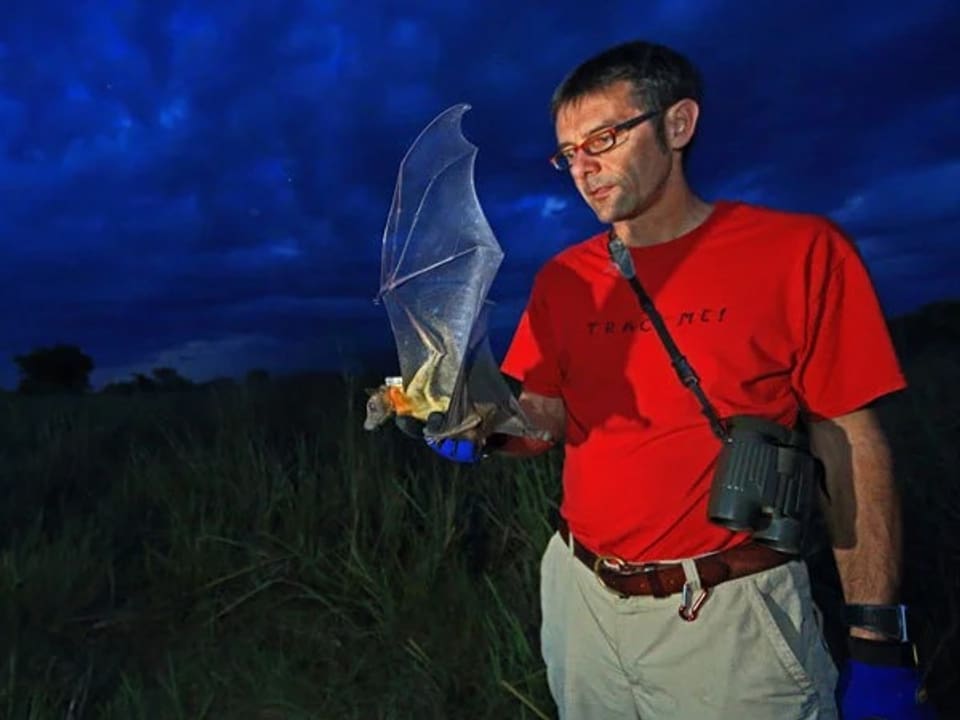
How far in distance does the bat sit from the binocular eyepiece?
1.17 feet

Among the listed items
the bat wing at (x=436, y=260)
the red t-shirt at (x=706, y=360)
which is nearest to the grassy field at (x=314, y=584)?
the red t-shirt at (x=706, y=360)

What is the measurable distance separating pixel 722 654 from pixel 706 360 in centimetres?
56

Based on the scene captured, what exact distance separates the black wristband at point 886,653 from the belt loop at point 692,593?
329 mm

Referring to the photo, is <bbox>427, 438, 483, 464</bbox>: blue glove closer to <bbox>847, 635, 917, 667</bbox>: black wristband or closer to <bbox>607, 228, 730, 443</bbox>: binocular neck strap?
<bbox>607, 228, 730, 443</bbox>: binocular neck strap

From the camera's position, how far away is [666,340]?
1.89 m

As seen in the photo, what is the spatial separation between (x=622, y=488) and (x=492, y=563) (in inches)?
93.5

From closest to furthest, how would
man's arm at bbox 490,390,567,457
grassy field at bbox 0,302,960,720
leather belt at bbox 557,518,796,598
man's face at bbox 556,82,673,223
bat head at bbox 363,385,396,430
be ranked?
1. bat head at bbox 363,385,396,430
2. leather belt at bbox 557,518,796,598
3. man's face at bbox 556,82,673,223
4. man's arm at bbox 490,390,567,457
5. grassy field at bbox 0,302,960,720

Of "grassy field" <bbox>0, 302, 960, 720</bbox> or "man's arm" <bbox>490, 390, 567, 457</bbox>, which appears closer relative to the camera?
"man's arm" <bbox>490, 390, 567, 457</bbox>

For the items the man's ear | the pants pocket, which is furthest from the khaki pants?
the man's ear

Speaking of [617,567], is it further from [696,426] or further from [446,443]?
[446,443]

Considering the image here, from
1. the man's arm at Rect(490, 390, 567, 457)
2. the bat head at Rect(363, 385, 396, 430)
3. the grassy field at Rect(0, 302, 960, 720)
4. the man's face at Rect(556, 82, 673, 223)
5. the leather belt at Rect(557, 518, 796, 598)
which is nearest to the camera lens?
the bat head at Rect(363, 385, 396, 430)

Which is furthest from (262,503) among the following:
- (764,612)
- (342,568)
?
(764,612)

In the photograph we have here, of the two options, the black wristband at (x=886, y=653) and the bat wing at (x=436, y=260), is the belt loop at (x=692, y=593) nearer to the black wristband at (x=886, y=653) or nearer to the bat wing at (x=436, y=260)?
the black wristband at (x=886, y=653)

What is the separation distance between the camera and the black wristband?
1.84 m
